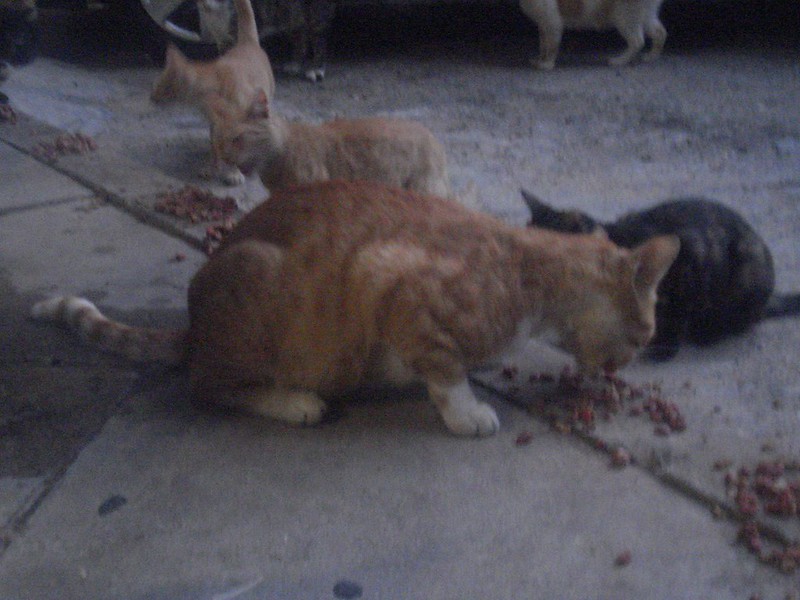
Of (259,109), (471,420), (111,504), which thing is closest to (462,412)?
(471,420)

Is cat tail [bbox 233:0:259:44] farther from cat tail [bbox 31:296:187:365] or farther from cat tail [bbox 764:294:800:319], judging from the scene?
cat tail [bbox 764:294:800:319]

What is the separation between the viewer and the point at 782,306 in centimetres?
402

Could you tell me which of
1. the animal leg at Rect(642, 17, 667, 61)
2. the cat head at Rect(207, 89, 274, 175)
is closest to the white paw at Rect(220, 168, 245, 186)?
the cat head at Rect(207, 89, 274, 175)

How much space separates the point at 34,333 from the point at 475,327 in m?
1.94

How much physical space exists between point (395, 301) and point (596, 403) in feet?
2.74

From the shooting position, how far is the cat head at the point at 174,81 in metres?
6.38

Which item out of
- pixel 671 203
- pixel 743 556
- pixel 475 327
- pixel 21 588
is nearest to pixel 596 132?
pixel 671 203

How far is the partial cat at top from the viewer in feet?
31.5

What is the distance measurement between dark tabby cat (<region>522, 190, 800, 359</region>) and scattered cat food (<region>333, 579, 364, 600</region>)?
1772 millimetres

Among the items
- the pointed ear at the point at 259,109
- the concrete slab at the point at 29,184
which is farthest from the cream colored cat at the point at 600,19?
the concrete slab at the point at 29,184

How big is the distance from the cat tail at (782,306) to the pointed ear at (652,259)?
1.14 m

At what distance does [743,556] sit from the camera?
2549 millimetres

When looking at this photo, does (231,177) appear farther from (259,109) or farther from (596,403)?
(596,403)

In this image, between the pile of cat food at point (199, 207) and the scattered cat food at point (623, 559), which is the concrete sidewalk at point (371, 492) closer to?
the scattered cat food at point (623, 559)
